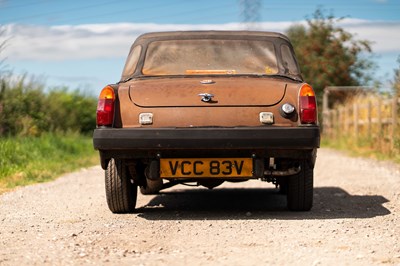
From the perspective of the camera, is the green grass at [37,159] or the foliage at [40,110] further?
the foliage at [40,110]

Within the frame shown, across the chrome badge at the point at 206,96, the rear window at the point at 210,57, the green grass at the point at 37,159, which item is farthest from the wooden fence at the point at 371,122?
the chrome badge at the point at 206,96

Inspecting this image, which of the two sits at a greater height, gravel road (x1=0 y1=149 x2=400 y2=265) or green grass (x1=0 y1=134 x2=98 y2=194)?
gravel road (x1=0 y1=149 x2=400 y2=265)

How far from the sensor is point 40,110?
23.1 metres

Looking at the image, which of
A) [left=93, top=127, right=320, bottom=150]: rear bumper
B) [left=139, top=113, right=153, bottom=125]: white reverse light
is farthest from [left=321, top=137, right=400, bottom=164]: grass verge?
[left=139, top=113, right=153, bottom=125]: white reverse light

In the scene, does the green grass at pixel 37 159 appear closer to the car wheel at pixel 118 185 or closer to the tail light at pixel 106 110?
the car wheel at pixel 118 185

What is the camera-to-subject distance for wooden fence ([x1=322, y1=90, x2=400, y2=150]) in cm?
1905

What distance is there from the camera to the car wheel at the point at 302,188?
7750mm

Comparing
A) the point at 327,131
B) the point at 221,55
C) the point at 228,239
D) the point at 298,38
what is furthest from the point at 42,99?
the point at 298,38

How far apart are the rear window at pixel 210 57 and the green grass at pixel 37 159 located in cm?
383

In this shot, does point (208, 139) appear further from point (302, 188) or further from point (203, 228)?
point (302, 188)

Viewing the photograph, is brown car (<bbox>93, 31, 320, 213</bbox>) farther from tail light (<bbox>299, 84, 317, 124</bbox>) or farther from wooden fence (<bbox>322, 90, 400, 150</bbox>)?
wooden fence (<bbox>322, 90, 400, 150</bbox>)

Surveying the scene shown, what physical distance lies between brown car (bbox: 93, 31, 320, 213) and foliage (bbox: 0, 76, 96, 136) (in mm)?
9957

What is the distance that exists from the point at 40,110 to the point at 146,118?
16353 millimetres

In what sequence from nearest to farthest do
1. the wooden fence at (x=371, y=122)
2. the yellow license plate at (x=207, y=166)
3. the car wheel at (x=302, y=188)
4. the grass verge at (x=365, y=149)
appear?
the yellow license plate at (x=207, y=166), the car wheel at (x=302, y=188), the grass verge at (x=365, y=149), the wooden fence at (x=371, y=122)
